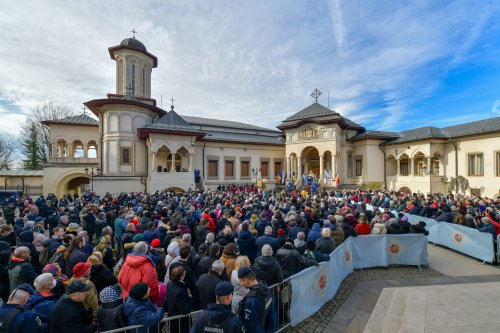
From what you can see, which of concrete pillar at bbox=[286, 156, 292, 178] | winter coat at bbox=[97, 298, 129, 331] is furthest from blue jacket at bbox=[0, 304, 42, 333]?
concrete pillar at bbox=[286, 156, 292, 178]

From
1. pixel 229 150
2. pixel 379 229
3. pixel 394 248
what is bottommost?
pixel 394 248

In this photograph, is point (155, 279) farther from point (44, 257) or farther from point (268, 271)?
point (44, 257)

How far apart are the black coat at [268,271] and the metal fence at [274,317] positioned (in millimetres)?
116

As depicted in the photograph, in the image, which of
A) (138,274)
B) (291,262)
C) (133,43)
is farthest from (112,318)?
(133,43)

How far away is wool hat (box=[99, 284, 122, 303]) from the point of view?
315 cm

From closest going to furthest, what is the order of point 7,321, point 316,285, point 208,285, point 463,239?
1. point 7,321
2. point 208,285
3. point 316,285
4. point 463,239

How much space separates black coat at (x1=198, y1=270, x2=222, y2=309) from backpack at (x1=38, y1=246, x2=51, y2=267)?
155 inches

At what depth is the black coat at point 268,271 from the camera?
4.39m

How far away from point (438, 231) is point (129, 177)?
23984 mm

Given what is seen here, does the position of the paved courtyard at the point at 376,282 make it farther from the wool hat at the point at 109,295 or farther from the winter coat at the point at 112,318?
the wool hat at the point at 109,295

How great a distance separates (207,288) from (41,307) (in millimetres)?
2015

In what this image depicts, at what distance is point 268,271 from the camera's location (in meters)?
4.39

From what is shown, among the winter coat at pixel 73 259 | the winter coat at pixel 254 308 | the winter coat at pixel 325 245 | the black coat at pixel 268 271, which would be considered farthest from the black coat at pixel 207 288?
the winter coat at pixel 325 245

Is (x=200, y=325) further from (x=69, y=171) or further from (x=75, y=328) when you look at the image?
(x=69, y=171)
